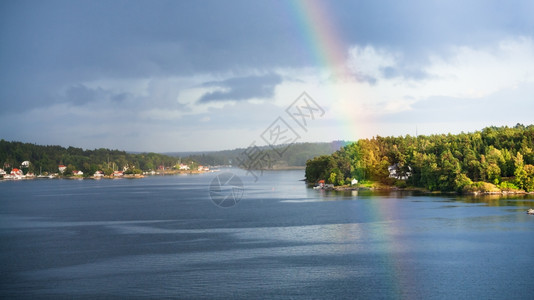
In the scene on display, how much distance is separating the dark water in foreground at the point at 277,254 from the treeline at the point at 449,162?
1594 centimetres

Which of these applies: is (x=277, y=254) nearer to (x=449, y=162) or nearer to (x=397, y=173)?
(x=449, y=162)

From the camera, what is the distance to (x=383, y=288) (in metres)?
24.7

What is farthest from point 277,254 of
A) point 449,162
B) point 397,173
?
point 397,173

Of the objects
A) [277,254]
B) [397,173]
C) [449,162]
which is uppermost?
[449,162]

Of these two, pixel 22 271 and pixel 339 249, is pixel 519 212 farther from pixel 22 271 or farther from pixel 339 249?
pixel 22 271

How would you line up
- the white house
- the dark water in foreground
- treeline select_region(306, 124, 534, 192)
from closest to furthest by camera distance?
1. the dark water in foreground
2. treeline select_region(306, 124, 534, 192)
3. the white house

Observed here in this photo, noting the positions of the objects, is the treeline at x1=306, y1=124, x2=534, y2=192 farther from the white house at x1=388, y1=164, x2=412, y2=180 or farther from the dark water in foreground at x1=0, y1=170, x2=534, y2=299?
the dark water in foreground at x1=0, y1=170, x2=534, y2=299

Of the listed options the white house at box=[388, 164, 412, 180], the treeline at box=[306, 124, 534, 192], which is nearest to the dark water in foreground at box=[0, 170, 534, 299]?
the treeline at box=[306, 124, 534, 192]

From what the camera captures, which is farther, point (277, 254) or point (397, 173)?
point (397, 173)

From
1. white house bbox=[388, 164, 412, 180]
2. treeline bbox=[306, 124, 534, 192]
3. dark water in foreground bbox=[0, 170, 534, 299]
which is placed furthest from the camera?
white house bbox=[388, 164, 412, 180]

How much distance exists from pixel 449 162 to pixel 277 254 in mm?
50509

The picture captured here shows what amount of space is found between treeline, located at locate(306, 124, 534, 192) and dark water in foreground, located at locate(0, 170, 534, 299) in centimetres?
1594

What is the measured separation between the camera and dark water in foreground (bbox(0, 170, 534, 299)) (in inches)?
971

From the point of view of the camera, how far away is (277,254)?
31.9 m
